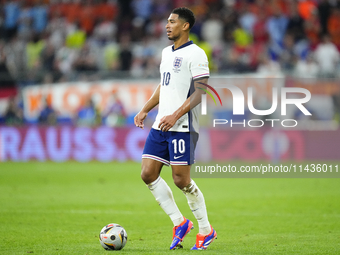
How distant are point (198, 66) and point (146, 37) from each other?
15.1 metres

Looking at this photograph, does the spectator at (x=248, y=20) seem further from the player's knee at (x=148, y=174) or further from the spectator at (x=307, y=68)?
the player's knee at (x=148, y=174)

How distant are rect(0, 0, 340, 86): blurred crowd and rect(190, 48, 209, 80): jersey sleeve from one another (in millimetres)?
11453

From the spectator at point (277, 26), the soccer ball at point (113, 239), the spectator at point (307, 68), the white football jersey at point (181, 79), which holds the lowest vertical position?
the soccer ball at point (113, 239)

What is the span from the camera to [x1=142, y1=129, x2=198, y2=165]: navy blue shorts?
5.66m

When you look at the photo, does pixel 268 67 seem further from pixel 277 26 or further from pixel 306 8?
pixel 306 8

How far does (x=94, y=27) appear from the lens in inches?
853

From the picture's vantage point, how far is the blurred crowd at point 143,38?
18047 millimetres

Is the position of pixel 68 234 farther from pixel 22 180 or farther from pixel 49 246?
pixel 22 180

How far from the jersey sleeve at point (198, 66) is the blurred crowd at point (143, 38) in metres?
11.4

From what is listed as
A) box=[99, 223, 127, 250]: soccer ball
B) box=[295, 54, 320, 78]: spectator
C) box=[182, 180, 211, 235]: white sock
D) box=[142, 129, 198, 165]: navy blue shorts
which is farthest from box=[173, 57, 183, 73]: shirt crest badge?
box=[295, 54, 320, 78]: spectator

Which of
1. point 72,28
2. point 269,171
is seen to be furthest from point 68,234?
point 72,28

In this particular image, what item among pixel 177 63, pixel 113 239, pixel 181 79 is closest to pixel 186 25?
pixel 177 63

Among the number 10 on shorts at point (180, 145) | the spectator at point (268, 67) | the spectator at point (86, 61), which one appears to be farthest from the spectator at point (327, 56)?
the number 10 on shorts at point (180, 145)

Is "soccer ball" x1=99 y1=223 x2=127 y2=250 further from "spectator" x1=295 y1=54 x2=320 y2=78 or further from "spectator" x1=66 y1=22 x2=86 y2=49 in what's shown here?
"spectator" x1=66 y1=22 x2=86 y2=49
